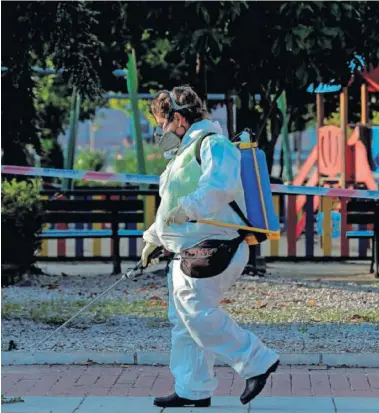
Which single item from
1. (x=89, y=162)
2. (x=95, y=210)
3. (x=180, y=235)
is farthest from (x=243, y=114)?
(x=89, y=162)

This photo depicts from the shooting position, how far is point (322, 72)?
11891mm

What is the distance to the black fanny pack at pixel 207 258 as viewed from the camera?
21.5 ft

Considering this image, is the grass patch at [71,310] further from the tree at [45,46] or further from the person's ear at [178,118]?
the person's ear at [178,118]

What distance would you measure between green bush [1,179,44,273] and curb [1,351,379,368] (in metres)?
3.83

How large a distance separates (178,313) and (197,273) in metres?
0.28

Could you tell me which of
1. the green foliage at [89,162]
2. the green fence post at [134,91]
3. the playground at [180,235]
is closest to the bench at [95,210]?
the playground at [180,235]

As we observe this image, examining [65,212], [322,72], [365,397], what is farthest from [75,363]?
[65,212]

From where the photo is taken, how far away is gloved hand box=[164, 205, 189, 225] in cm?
651

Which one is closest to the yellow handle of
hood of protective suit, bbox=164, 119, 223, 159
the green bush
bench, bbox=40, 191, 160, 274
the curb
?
hood of protective suit, bbox=164, 119, 223, 159

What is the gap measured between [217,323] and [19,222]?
5973mm

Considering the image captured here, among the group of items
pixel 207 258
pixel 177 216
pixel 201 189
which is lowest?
pixel 207 258

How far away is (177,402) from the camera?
268 inches

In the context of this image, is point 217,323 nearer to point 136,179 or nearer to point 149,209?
point 136,179

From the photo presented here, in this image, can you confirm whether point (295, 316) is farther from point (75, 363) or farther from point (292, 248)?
point (292, 248)
